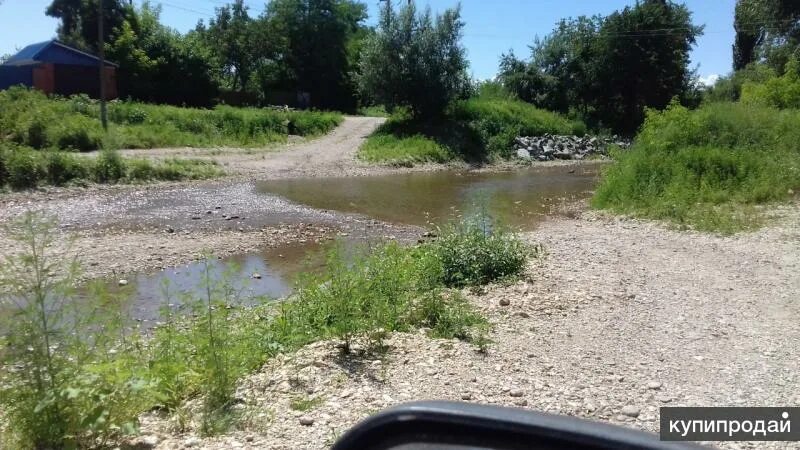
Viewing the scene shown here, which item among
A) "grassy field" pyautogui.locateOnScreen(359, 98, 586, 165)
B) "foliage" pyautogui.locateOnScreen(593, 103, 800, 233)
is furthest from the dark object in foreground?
"grassy field" pyautogui.locateOnScreen(359, 98, 586, 165)

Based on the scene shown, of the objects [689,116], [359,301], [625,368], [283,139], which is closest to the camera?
[625,368]

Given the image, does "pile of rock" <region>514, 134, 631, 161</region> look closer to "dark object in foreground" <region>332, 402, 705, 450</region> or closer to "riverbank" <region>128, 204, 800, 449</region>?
"riverbank" <region>128, 204, 800, 449</region>

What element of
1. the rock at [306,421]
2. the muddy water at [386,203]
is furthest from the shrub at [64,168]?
the rock at [306,421]

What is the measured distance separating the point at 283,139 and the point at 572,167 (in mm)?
16098

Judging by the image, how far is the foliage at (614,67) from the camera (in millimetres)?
44406

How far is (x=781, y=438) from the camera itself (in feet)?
14.4

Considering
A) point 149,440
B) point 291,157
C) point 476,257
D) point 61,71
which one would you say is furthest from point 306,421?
point 61,71

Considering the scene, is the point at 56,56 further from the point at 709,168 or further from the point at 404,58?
the point at 709,168

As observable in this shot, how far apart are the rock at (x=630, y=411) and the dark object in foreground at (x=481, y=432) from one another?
338 centimetres

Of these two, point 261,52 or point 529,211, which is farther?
point 261,52

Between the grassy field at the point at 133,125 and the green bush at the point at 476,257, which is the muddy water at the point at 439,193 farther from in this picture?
the grassy field at the point at 133,125

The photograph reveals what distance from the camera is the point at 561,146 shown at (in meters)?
40.2

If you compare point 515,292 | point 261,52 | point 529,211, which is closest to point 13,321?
point 515,292

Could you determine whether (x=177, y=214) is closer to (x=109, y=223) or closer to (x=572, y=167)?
(x=109, y=223)
